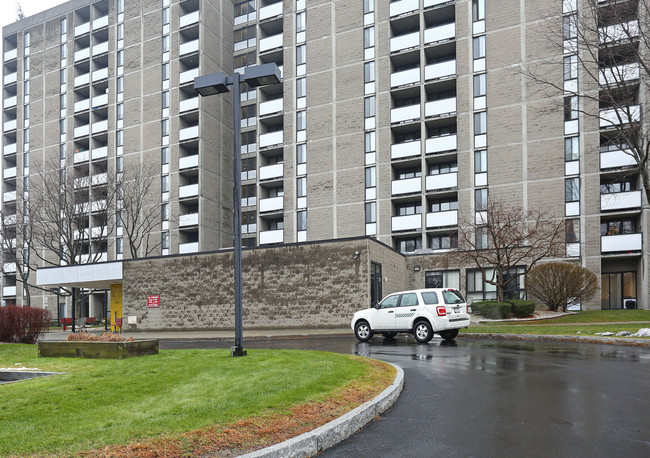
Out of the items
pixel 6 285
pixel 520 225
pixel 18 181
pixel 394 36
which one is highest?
pixel 394 36

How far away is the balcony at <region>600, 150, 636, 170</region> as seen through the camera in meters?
33.2

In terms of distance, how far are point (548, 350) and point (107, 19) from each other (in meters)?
55.6

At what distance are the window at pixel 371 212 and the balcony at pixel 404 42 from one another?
12.2 m

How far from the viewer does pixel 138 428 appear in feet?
17.4

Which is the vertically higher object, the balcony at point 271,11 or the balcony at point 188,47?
the balcony at point 271,11

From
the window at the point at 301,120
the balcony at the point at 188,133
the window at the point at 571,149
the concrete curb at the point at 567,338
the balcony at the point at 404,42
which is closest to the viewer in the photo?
the concrete curb at the point at 567,338

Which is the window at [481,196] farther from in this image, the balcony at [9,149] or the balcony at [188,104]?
the balcony at [9,149]

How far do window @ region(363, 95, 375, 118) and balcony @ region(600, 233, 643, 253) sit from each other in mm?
18720

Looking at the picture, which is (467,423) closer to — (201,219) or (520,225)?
(520,225)

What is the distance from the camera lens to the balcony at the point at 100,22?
180 ft

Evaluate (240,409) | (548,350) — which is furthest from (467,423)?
(548,350)

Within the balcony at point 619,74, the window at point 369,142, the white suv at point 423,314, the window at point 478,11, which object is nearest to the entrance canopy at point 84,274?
the window at point 369,142

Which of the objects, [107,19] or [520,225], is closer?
[520,225]

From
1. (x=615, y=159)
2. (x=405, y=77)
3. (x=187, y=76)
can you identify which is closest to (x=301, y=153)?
(x=405, y=77)
